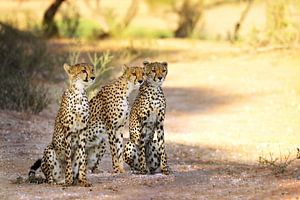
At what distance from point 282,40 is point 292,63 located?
109 centimetres

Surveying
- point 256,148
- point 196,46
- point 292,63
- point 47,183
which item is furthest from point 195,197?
point 196,46

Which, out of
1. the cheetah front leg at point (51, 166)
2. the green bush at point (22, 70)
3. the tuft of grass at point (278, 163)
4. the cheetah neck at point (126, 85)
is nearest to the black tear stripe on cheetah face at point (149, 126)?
the cheetah neck at point (126, 85)

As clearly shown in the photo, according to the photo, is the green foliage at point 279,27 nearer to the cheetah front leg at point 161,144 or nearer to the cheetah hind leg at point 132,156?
the cheetah front leg at point 161,144

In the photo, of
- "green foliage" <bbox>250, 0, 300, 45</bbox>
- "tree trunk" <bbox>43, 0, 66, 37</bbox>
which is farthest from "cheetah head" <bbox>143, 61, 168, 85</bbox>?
"tree trunk" <bbox>43, 0, 66, 37</bbox>

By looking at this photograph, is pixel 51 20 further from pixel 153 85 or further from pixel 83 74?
pixel 83 74

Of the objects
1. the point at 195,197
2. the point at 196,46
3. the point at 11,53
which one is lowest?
the point at 195,197

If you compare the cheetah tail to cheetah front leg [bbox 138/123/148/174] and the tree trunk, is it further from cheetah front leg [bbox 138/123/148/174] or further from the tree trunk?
the tree trunk

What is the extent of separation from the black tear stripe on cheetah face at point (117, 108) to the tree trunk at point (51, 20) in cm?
1243

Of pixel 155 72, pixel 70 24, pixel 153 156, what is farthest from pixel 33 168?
pixel 70 24

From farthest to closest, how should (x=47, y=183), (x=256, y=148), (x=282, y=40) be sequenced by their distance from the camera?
(x=282, y=40), (x=256, y=148), (x=47, y=183)

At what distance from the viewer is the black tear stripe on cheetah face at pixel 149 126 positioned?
8.79 m

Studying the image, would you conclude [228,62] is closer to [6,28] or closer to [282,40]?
[282,40]

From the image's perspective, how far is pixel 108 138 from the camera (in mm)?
8836

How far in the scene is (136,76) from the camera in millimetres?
8789
